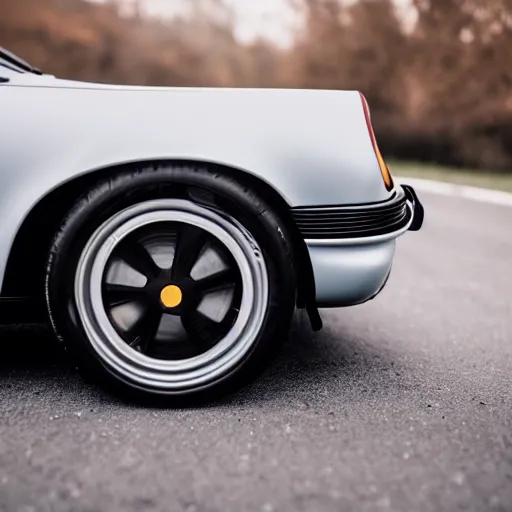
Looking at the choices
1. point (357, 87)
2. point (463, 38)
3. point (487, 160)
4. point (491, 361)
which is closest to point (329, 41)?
point (357, 87)

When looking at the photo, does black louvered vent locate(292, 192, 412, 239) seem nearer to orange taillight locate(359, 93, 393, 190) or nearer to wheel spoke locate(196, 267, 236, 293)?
orange taillight locate(359, 93, 393, 190)

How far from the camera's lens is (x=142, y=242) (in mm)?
2805

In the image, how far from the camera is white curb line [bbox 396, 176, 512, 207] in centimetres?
1014

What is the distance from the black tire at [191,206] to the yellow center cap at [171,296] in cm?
27

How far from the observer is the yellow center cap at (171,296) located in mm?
2805

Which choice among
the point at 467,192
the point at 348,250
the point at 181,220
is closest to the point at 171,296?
the point at 181,220

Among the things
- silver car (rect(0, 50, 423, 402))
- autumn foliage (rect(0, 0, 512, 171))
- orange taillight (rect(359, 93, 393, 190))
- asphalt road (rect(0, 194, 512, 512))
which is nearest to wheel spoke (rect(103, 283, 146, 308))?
silver car (rect(0, 50, 423, 402))

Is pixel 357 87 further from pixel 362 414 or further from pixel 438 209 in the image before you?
pixel 362 414

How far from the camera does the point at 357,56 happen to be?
17.7 meters

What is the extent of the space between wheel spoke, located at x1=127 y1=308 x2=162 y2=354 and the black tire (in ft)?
0.46

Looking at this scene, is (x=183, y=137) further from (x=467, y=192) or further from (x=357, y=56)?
(x=357, y=56)

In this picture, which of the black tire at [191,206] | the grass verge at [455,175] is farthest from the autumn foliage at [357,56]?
the black tire at [191,206]

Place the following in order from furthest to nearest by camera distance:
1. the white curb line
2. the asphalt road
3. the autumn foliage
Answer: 1. the autumn foliage
2. the white curb line
3. the asphalt road

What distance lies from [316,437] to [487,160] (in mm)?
14815
